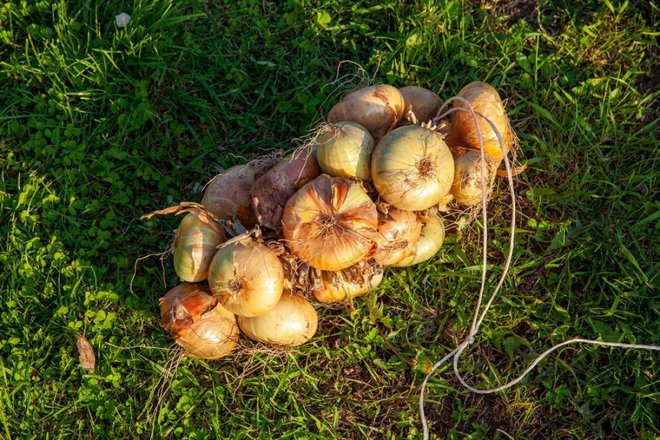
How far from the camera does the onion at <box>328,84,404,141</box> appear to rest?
3.06 m

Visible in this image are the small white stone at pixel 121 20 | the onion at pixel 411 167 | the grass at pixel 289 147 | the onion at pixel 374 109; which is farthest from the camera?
the small white stone at pixel 121 20

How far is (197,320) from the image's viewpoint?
3.01 meters

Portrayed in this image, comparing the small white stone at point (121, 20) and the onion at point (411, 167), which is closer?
the onion at point (411, 167)

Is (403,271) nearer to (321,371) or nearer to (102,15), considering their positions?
(321,371)

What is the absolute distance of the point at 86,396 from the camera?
3387 mm

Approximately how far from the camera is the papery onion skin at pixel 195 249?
296 centimetres

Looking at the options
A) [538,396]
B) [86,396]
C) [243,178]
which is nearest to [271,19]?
[243,178]

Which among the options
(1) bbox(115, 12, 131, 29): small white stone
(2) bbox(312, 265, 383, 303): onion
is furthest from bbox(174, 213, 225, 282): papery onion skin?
(1) bbox(115, 12, 131, 29): small white stone

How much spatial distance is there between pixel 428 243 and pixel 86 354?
81.9 inches

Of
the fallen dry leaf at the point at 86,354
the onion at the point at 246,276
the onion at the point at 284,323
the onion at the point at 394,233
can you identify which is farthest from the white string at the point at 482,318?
the fallen dry leaf at the point at 86,354

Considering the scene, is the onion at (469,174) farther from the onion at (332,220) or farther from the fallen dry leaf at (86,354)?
the fallen dry leaf at (86,354)

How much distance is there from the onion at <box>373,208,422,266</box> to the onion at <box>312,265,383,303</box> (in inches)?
3.8

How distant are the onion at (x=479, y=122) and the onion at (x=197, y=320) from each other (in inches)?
60.1

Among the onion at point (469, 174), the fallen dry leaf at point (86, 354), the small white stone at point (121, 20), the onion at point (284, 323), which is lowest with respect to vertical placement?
the fallen dry leaf at point (86, 354)
